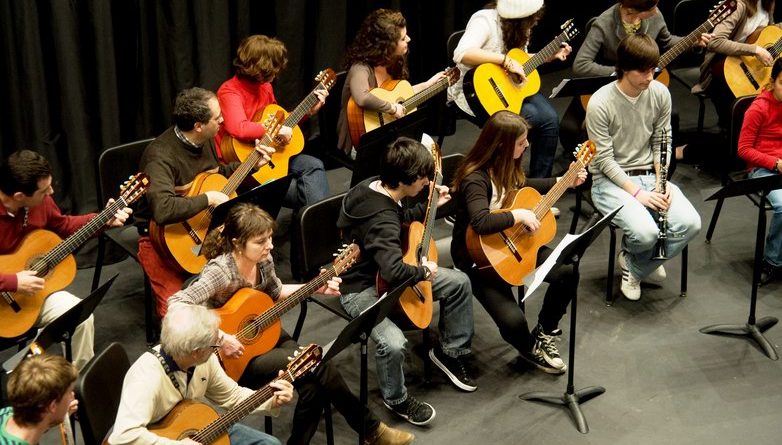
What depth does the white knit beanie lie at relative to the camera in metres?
6.08

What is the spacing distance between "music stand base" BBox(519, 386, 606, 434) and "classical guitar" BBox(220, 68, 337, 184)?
186 cm

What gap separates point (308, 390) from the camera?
13.8 feet

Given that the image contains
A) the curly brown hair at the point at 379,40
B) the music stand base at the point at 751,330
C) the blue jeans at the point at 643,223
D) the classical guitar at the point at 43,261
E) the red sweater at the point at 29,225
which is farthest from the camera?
the curly brown hair at the point at 379,40

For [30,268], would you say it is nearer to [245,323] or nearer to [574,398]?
[245,323]

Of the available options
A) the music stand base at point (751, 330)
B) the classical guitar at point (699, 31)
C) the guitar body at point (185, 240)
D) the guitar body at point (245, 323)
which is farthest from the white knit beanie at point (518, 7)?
the guitar body at point (245, 323)

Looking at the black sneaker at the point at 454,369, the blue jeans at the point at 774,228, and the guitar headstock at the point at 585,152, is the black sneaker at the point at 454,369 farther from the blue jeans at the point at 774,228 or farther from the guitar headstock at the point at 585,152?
the blue jeans at the point at 774,228

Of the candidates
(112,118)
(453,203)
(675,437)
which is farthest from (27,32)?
(675,437)

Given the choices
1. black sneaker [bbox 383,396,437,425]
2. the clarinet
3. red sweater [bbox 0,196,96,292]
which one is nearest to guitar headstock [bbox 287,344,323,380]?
black sneaker [bbox 383,396,437,425]

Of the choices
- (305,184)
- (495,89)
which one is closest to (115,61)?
(305,184)

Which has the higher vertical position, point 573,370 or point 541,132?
point 541,132

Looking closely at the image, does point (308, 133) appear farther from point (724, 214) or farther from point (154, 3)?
point (724, 214)

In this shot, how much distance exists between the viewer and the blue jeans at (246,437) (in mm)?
3879

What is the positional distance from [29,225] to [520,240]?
2.40m

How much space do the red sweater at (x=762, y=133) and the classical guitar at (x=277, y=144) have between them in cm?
245
